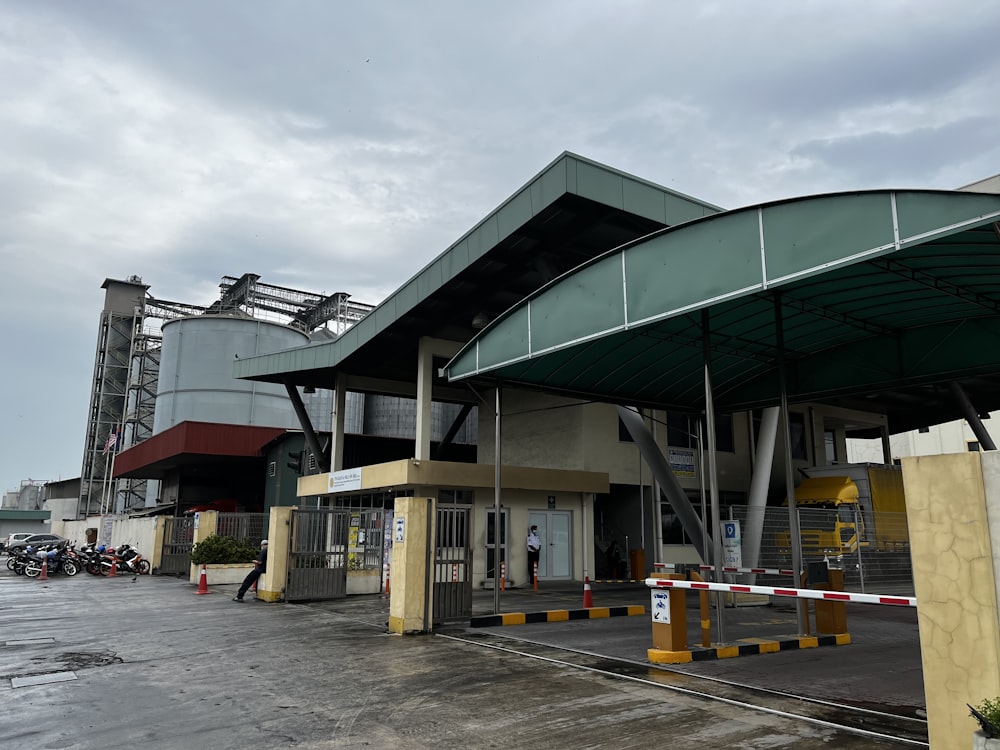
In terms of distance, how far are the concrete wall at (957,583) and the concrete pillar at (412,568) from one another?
29.8 ft

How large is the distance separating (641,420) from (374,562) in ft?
28.1

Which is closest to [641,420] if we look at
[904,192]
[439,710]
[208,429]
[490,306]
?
[490,306]

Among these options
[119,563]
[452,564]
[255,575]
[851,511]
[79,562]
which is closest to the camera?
[452,564]

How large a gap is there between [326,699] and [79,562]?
2597cm

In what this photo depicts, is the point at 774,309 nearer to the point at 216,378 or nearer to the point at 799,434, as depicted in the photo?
the point at 799,434

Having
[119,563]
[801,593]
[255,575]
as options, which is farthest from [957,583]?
[119,563]

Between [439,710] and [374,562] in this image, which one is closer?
[439,710]

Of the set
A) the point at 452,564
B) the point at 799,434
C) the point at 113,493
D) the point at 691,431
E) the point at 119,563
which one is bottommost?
the point at 119,563

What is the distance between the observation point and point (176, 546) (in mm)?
29203

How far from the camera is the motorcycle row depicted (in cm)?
2808

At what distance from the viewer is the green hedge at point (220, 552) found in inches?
927

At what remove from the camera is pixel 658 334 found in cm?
1443

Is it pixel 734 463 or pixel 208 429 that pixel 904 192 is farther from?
pixel 208 429

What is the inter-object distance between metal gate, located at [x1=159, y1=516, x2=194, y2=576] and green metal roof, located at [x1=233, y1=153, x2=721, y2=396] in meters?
6.99
